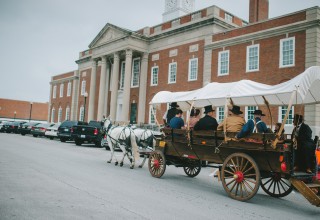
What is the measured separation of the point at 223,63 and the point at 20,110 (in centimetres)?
6864

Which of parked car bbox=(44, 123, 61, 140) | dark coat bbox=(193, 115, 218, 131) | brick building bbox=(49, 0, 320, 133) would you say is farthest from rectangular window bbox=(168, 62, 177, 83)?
dark coat bbox=(193, 115, 218, 131)

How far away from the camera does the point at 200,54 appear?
2770cm

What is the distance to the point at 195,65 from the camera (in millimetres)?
28266

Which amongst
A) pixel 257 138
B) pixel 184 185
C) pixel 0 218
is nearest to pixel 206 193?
pixel 184 185

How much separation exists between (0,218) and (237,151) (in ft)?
15.9

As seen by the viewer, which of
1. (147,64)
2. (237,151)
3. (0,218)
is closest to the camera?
(0,218)

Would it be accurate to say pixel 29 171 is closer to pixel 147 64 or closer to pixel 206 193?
pixel 206 193

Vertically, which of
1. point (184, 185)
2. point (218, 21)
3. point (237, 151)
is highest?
point (218, 21)

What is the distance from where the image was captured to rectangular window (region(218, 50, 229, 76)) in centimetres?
2536

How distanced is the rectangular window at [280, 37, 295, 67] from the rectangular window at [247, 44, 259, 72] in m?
1.95

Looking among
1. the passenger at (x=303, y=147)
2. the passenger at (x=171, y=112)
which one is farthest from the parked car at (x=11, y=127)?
the passenger at (x=303, y=147)

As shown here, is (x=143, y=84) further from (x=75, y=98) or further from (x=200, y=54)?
(x=75, y=98)

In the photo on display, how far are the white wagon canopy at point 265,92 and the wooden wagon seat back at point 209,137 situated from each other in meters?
0.90

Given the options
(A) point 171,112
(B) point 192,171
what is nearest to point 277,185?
(B) point 192,171
